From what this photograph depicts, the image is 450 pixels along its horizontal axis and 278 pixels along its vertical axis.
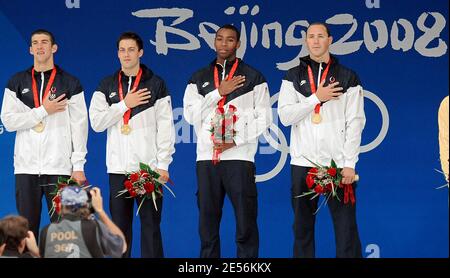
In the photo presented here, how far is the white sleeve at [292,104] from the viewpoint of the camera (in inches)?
396

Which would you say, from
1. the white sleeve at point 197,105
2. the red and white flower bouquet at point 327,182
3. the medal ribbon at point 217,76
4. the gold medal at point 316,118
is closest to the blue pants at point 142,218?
the white sleeve at point 197,105

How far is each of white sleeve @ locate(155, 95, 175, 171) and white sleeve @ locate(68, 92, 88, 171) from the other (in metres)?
0.59

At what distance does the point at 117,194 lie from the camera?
10.3m

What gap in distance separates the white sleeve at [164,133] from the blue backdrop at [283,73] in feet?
2.88

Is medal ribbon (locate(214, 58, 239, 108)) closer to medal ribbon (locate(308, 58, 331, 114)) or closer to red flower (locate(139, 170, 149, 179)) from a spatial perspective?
medal ribbon (locate(308, 58, 331, 114))

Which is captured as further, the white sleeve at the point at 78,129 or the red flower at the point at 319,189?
the white sleeve at the point at 78,129

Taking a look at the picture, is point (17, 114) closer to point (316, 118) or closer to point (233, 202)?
point (233, 202)

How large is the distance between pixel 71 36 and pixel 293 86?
2.23 m

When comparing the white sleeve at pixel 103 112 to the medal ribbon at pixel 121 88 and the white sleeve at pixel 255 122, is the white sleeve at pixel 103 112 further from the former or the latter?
the white sleeve at pixel 255 122

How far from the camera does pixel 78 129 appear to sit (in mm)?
10469

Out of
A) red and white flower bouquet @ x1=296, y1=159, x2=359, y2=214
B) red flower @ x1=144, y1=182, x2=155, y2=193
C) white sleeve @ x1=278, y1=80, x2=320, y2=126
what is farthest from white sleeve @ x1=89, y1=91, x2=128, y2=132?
red and white flower bouquet @ x1=296, y1=159, x2=359, y2=214

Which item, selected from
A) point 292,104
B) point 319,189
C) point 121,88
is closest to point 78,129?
point 121,88

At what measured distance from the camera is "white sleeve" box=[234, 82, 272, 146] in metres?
10.3
